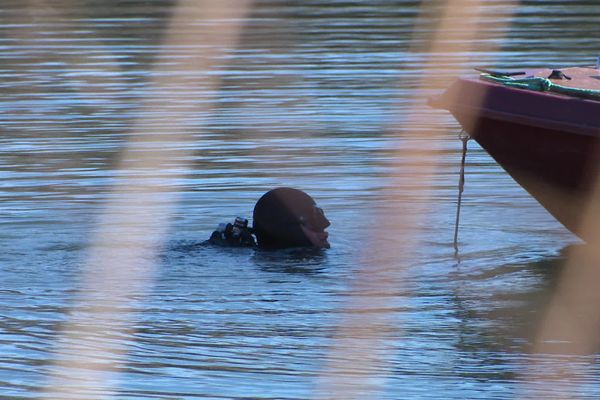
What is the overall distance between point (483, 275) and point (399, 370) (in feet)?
6.32

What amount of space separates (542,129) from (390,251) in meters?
1.16

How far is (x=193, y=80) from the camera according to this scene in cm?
1520

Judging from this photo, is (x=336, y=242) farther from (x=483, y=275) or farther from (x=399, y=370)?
(x=399, y=370)

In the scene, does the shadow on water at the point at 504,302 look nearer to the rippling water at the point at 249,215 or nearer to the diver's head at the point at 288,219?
the rippling water at the point at 249,215

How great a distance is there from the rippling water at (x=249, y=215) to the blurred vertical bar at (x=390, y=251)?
0.04 meters

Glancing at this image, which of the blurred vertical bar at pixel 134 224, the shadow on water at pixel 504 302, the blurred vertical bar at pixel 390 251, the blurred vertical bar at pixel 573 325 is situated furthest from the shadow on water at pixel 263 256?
the blurred vertical bar at pixel 573 325

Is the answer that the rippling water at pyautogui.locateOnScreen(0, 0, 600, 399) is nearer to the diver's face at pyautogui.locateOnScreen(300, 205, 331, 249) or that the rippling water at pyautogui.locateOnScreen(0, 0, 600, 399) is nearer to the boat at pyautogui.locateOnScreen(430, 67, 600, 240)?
the diver's face at pyautogui.locateOnScreen(300, 205, 331, 249)

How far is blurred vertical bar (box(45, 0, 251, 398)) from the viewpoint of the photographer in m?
6.21

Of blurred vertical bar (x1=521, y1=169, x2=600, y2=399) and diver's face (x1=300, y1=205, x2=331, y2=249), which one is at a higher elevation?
diver's face (x1=300, y1=205, x2=331, y2=249)

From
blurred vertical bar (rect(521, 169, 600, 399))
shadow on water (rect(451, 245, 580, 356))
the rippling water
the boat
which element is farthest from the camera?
Result: the boat

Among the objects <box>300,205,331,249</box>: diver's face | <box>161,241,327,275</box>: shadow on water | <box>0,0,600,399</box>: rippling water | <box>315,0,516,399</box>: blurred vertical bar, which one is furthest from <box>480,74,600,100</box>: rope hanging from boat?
<box>161,241,327,275</box>: shadow on water

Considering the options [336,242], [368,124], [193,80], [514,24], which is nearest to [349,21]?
[514,24]

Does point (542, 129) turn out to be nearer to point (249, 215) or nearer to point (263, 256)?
point (263, 256)

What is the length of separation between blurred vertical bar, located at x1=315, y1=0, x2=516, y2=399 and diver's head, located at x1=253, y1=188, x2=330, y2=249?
349 millimetres
